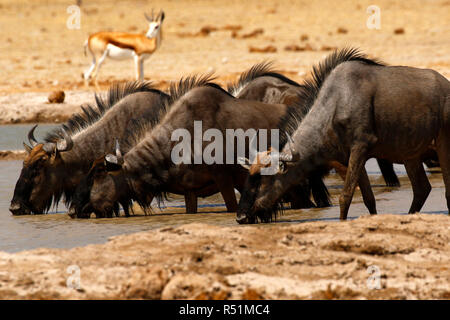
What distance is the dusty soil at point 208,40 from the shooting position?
19.6 m

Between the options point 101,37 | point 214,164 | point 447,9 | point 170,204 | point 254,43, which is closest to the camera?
point 214,164

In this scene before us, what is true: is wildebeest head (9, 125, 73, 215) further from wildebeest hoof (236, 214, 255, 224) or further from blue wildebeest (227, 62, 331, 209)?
wildebeest hoof (236, 214, 255, 224)

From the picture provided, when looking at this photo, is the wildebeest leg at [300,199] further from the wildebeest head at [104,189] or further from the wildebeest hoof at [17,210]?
the wildebeest hoof at [17,210]

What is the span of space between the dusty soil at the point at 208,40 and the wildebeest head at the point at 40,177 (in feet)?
21.6

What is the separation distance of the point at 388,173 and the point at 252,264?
4719mm

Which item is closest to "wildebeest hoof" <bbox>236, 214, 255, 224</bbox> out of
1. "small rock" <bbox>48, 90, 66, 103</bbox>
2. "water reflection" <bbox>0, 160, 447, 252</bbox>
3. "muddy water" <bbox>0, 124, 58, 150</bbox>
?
"water reflection" <bbox>0, 160, 447, 252</bbox>

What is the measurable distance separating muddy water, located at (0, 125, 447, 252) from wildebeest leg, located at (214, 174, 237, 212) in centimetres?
11

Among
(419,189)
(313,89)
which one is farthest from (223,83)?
(313,89)

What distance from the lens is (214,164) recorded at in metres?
8.35

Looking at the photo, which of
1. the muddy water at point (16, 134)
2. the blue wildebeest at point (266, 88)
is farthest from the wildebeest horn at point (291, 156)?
the muddy water at point (16, 134)
